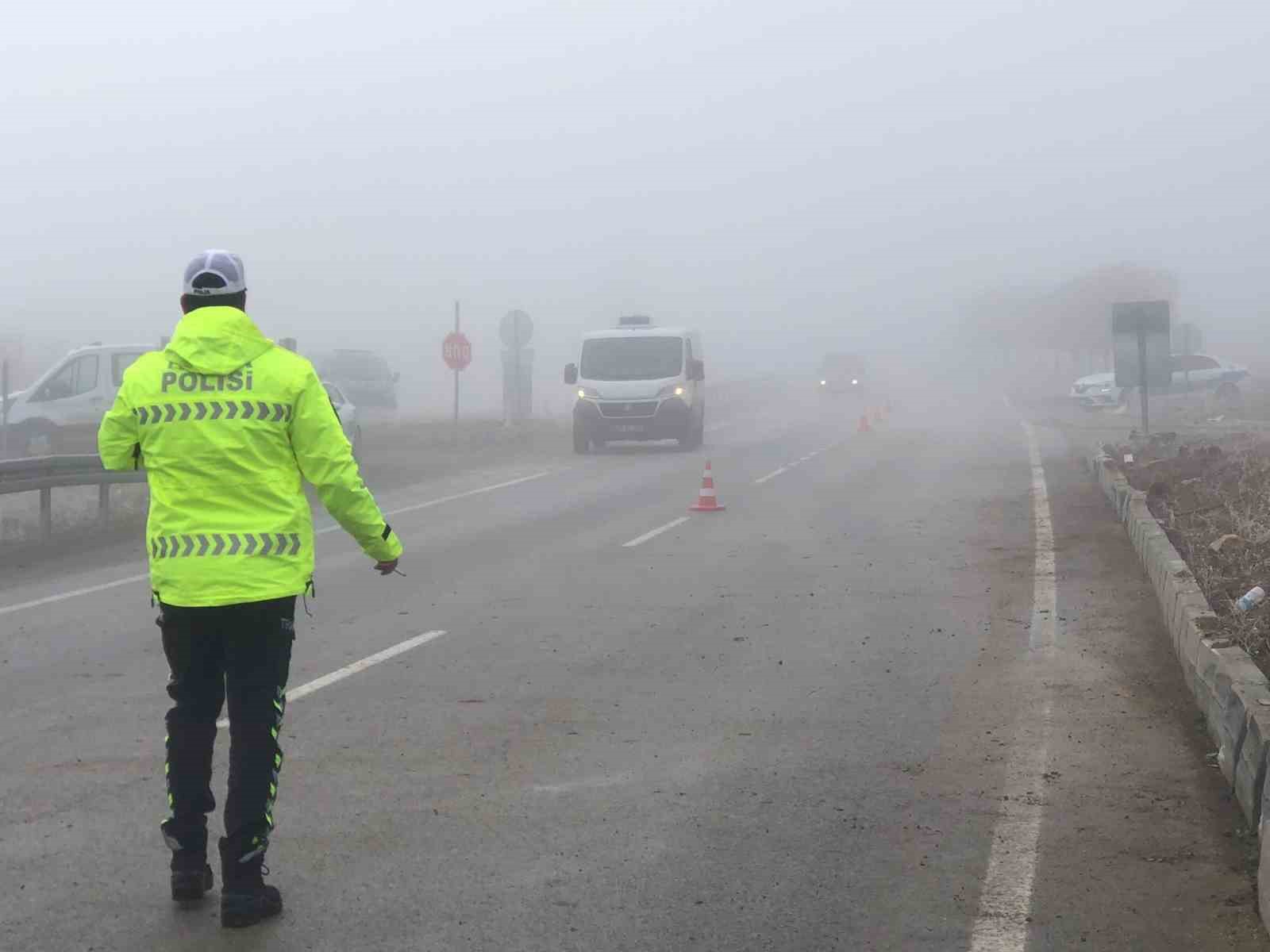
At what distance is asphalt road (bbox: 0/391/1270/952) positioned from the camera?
15.5 ft

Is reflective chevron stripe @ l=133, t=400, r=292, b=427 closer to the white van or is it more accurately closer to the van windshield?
the white van

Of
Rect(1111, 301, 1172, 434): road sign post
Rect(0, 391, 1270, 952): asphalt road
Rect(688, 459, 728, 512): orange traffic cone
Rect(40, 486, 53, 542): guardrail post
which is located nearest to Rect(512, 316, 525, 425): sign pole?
Rect(1111, 301, 1172, 434): road sign post

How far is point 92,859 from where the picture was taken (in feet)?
17.1

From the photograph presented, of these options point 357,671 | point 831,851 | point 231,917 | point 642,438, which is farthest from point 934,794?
point 642,438

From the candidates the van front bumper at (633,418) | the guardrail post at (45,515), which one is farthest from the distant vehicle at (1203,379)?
the guardrail post at (45,515)

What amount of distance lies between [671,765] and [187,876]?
7.67 feet

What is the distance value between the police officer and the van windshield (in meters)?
25.0

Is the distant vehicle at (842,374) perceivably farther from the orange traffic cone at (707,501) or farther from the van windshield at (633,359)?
the orange traffic cone at (707,501)

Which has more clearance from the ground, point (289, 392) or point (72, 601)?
point (289, 392)

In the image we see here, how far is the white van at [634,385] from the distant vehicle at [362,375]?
23.1 ft

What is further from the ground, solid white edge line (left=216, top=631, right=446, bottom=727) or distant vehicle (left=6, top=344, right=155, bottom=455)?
distant vehicle (left=6, top=344, right=155, bottom=455)

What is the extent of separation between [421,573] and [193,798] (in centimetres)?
816

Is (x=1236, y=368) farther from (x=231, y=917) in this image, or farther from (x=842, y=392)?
(x=231, y=917)

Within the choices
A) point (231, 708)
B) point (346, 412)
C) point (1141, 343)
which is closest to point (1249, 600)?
point (231, 708)
